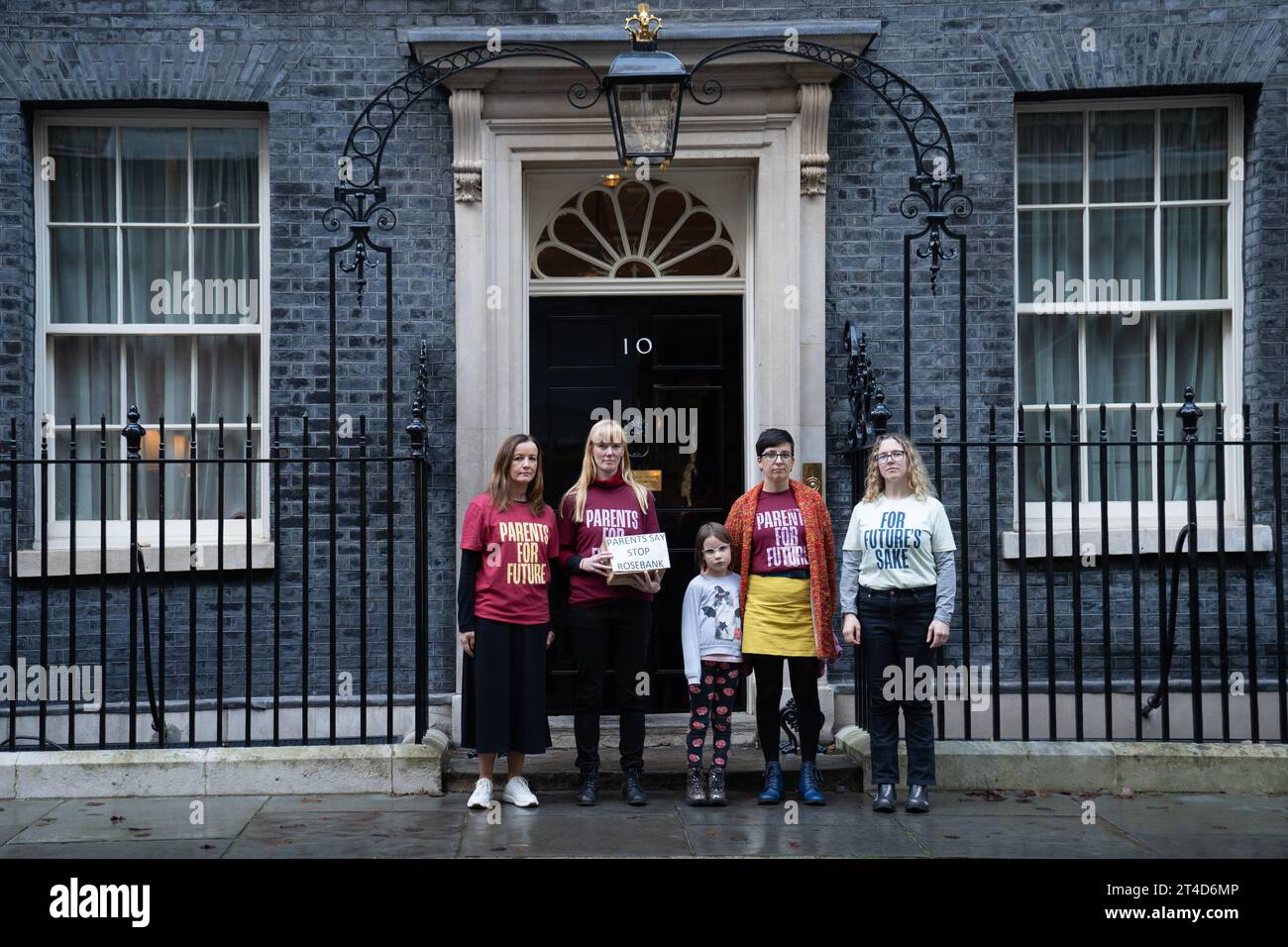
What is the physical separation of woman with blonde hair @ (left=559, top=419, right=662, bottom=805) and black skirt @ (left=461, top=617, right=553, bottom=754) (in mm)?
215

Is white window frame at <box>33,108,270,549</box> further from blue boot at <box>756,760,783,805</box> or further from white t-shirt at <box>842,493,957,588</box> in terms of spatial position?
white t-shirt at <box>842,493,957,588</box>

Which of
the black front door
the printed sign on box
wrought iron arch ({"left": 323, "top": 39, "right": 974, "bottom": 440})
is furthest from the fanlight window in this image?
the printed sign on box

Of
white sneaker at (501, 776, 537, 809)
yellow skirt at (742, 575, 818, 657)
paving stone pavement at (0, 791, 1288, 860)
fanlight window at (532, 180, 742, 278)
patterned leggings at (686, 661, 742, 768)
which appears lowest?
paving stone pavement at (0, 791, 1288, 860)

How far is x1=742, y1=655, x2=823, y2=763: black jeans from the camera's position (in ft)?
22.5

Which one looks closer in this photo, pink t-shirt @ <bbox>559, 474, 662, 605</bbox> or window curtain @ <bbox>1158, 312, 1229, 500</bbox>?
pink t-shirt @ <bbox>559, 474, 662, 605</bbox>

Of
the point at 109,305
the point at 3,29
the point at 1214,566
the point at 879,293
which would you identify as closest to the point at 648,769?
the point at 879,293

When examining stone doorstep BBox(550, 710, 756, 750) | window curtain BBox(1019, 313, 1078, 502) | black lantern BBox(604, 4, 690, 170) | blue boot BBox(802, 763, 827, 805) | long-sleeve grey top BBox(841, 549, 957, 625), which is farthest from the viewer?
window curtain BBox(1019, 313, 1078, 502)

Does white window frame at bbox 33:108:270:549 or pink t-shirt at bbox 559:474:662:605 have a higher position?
white window frame at bbox 33:108:270:549

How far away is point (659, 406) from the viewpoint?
8.60 m

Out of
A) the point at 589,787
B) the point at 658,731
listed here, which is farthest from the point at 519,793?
the point at 658,731

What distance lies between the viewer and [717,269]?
346 inches

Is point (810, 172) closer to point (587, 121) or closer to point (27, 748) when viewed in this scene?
point (587, 121)

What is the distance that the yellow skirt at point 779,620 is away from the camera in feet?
22.3

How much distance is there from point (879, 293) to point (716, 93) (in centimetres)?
155
